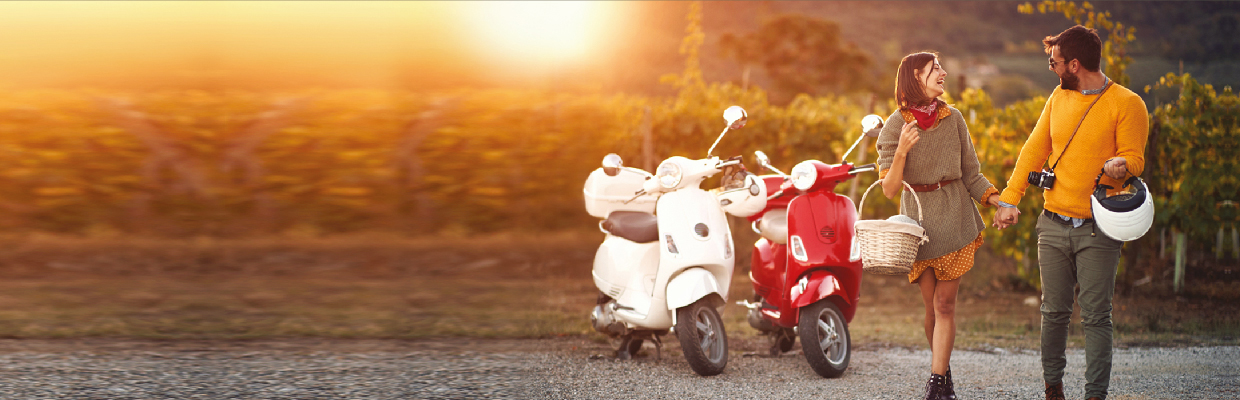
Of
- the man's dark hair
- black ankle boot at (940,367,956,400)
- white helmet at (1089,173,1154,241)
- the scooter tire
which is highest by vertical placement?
the man's dark hair

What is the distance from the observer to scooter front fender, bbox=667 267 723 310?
4.55 metres

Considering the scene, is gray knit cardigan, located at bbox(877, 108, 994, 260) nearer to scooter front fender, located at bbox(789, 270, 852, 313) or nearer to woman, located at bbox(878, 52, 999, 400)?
woman, located at bbox(878, 52, 999, 400)

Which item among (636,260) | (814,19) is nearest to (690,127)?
(636,260)

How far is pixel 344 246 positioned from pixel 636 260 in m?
1.44

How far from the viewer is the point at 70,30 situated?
4969 millimetres

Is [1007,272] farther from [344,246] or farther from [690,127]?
[344,246]

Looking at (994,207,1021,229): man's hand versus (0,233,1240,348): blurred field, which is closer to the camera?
(994,207,1021,229): man's hand

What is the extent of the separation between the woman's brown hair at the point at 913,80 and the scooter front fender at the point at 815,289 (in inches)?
43.4

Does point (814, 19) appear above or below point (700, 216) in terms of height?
above

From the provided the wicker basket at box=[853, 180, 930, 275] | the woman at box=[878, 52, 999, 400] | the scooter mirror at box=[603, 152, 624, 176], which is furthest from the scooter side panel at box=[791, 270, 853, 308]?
the scooter mirror at box=[603, 152, 624, 176]

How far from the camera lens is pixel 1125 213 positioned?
332cm

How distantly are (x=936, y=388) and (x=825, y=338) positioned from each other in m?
0.85

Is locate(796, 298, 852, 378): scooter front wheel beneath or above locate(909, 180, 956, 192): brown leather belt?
beneath

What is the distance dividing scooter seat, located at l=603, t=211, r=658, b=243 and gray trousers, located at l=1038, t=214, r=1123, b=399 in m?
1.91
